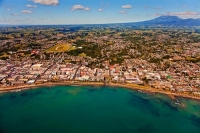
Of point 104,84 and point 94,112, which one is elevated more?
point 104,84

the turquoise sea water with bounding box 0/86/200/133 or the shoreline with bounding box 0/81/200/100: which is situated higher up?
the shoreline with bounding box 0/81/200/100

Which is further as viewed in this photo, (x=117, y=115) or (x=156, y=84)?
(x=156, y=84)

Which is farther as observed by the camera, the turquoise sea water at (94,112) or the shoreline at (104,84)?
the shoreline at (104,84)

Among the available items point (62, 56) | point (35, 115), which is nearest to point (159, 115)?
point (35, 115)

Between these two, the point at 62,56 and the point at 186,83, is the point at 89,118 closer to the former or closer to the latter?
the point at 186,83

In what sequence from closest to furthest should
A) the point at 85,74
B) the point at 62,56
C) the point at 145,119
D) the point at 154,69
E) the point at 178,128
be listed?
the point at 178,128, the point at 145,119, the point at 85,74, the point at 154,69, the point at 62,56

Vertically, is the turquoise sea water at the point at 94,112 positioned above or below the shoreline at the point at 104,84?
below

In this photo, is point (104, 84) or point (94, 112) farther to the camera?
point (104, 84)

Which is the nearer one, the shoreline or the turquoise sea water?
the turquoise sea water
